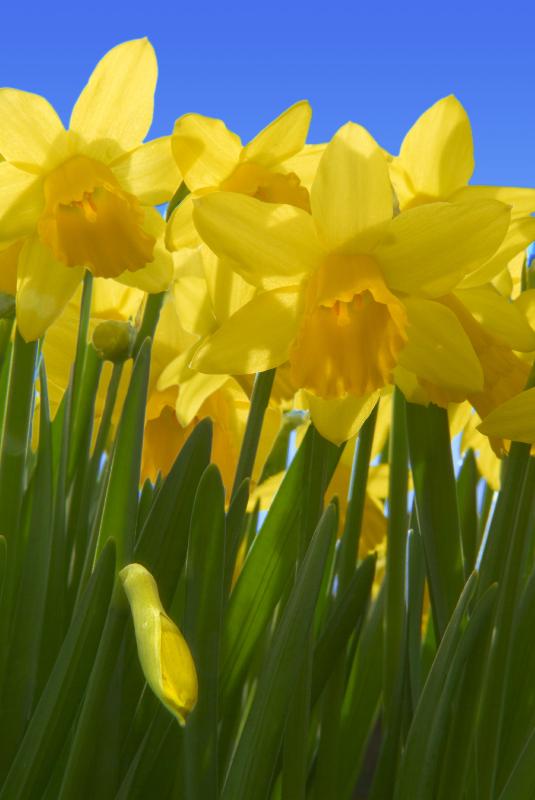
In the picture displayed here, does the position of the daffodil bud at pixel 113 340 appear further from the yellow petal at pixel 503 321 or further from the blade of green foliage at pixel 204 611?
the yellow petal at pixel 503 321

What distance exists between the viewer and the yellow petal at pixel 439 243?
0.99 metres

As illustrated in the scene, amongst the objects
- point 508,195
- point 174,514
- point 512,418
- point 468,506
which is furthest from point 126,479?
point 468,506

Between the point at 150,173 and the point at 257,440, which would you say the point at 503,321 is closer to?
the point at 257,440

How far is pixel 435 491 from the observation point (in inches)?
45.8

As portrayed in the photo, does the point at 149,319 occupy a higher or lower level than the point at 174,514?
higher

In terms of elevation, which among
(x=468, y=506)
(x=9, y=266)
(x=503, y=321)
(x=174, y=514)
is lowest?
(x=174, y=514)

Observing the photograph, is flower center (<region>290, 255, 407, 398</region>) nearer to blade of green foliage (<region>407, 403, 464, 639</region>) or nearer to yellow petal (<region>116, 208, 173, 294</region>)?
blade of green foliage (<region>407, 403, 464, 639</region>)

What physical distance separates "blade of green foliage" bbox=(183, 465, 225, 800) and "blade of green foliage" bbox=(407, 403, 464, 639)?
286 mm

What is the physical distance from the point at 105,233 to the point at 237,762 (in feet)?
2.09

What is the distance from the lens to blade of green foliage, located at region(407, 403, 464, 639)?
1161 millimetres

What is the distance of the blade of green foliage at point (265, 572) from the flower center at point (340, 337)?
0.09 m

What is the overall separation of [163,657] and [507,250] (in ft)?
2.12

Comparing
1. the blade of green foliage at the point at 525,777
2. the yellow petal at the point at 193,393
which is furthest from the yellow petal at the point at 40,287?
the blade of green foliage at the point at 525,777

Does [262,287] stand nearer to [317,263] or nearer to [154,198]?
[317,263]
